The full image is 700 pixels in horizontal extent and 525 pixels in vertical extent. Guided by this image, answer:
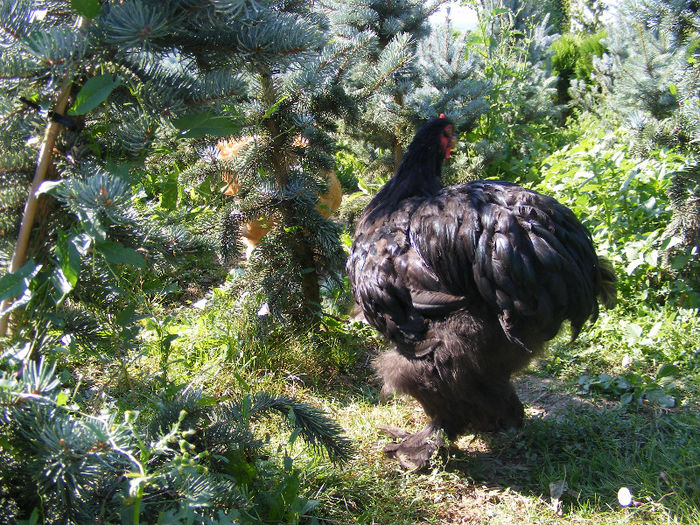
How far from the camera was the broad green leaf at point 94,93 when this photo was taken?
3.81 ft

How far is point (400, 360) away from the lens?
2.70 m

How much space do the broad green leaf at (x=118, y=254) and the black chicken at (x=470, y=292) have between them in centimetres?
153

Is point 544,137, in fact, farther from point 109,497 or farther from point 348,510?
point 109,497

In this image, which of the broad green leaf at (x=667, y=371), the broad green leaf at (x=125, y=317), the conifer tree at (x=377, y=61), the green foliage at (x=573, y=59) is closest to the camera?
the broad green leaf at (x=125, y=317)

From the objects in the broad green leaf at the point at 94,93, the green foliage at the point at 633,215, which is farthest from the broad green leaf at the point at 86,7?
the green foliage at the point at 633,215

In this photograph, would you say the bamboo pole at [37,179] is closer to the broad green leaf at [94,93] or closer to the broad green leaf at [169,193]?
the broad green leaf at [94,93]

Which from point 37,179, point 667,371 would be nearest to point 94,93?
point 37,179

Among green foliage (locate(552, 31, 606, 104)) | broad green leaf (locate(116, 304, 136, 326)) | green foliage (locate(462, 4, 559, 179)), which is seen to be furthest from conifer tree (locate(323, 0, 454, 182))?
green foliage (locate(552, 31, 606, 104))

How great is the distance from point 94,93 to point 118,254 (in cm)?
38

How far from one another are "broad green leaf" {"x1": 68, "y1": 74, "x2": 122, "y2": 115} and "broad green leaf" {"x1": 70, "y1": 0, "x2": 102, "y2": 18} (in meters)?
0.14

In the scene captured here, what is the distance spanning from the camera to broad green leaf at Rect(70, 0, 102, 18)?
119 centimetres

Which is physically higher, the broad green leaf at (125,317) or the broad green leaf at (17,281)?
the broad green leaf at (17,281)

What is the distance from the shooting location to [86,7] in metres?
1.20

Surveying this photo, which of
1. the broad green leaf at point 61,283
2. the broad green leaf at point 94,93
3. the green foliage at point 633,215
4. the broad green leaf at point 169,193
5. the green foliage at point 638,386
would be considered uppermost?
the broad green leaf at point 94,93
